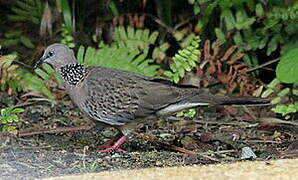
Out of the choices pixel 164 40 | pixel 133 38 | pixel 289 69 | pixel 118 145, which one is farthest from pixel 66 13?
pixel 289 69

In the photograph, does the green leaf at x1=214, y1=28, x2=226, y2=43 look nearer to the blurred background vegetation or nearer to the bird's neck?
the blurred background vegetation

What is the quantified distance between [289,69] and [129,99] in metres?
1.52

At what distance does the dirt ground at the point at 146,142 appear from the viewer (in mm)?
4922

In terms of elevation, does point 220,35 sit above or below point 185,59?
above

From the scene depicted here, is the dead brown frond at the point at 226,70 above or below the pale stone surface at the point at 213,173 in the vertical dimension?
above

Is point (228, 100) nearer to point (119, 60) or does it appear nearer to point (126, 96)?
point (126, 96)

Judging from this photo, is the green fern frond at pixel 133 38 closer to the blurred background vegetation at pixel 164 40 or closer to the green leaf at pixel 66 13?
the blurred background vegetation at pixel 164 40

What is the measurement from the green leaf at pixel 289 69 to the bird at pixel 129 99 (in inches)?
20.9

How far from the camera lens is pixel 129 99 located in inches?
220

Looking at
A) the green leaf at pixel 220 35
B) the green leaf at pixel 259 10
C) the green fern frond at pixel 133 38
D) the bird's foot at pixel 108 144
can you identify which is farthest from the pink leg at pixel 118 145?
the green leaf at pixel 259 10

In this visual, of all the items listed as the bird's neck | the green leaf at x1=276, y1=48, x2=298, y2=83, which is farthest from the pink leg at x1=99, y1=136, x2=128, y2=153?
the green leaf at x1=276, y1=48, x2=298, y2=83

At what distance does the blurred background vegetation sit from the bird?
0.91m

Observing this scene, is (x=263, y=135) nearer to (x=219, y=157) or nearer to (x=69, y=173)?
(x=219, y=157)

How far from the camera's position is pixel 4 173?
14.8 ft
